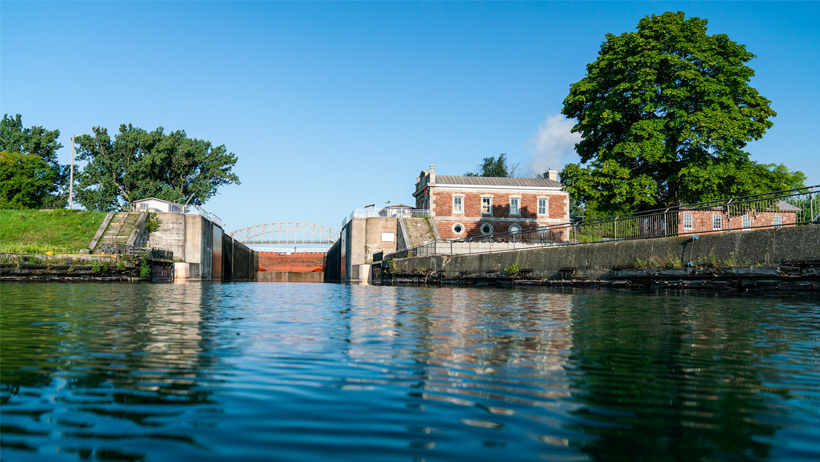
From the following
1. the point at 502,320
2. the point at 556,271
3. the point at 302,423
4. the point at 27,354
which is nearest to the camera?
the point at 302,423

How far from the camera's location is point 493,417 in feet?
9.53

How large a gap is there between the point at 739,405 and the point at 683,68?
29.2m

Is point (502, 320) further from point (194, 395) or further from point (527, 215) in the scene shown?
point (527, 215)

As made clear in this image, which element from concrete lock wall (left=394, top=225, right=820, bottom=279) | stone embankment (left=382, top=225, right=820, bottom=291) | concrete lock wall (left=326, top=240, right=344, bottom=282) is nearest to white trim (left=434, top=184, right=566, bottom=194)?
concrete lock wall (left=326, top=240, right=344, bottom=282)

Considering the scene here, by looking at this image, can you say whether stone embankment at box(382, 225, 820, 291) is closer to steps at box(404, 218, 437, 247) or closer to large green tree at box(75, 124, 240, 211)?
steps at box(404, 218, 437, 247)

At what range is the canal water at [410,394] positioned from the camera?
2426 mm

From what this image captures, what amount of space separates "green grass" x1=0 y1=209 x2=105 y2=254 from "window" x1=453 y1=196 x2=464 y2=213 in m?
31.0

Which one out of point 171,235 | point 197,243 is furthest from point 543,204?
point 171,235

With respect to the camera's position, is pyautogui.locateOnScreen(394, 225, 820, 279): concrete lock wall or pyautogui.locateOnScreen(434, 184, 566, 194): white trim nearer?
pyautogui.locateOnScreen(394, 225, 820, 279): concrete lock wall

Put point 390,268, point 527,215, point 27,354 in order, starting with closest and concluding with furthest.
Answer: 1. point 27,354
2. point 390,268
3. point 527,215

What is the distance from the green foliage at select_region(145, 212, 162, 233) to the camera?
139ft

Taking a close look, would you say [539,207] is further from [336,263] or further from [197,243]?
[197,243]

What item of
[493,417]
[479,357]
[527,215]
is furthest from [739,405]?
[527,215]

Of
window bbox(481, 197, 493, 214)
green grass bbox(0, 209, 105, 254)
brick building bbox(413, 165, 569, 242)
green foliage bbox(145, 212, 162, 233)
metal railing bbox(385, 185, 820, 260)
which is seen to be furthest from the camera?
window bbox(481, 197, 493, 214)
